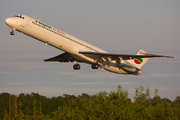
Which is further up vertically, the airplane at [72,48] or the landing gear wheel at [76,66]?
the airplane at [72,48]

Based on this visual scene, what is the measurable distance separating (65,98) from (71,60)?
67638 mm

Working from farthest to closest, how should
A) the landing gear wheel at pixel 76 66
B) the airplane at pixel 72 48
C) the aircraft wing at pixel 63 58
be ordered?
the landing gear wheel at pixel 76 66, the aircraft wing at pixel 63 58, the airplane at pixel 72 48

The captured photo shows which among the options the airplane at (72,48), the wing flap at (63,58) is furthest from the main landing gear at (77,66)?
the wing flap at (63,58)

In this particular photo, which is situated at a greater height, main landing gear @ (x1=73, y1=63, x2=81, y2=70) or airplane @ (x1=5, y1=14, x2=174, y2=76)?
airplane @ (x1=5, y1=14, x2=174, y2=76)

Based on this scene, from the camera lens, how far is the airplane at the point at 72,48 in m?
42.1

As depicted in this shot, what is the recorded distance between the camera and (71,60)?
5231cm

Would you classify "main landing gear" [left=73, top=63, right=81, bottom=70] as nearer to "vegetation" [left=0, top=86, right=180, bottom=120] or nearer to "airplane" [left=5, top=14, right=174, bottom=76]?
"airplane" [left=5, top=14, right=174, bottom=76]

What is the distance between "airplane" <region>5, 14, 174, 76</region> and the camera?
42.1 meters

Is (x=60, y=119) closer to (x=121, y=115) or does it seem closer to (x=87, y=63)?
(x=87, y=63)

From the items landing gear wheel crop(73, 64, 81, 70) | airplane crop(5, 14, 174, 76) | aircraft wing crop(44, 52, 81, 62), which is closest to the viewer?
airplane crop(5, 14, 174, 76)

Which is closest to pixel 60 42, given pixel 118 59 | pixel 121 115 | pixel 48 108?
pixel 118 59

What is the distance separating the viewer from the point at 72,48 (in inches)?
1816

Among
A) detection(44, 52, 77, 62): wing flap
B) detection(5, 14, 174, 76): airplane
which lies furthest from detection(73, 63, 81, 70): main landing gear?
detection(44, 52, 77, 62): wing flap

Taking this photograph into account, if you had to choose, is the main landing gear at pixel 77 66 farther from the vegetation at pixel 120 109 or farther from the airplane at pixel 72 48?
the vegetation at pixel 120 109
